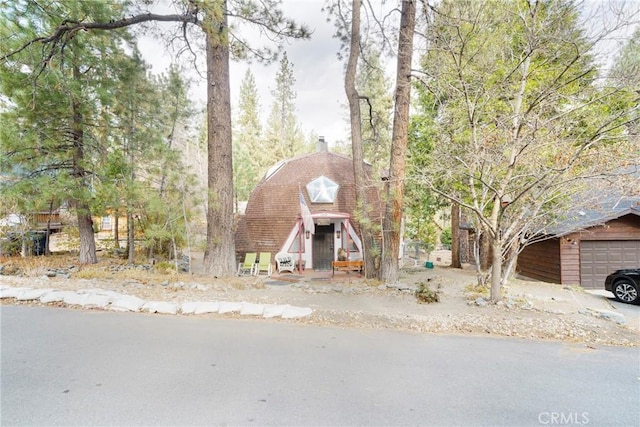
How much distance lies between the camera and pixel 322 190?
553 inches

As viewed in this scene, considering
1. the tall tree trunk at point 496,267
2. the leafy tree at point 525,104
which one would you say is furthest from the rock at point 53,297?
the tall tree trunk at point 496,267

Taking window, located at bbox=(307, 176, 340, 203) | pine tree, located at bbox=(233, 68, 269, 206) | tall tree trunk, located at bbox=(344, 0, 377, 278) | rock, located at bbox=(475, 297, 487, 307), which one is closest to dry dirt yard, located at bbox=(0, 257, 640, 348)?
rock, located at bbox=(475, 297, 487, 307)

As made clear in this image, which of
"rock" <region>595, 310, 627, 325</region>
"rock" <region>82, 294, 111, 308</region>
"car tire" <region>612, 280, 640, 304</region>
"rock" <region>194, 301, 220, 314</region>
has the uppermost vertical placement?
"rock" <region>82, 294, 111, 308</region>

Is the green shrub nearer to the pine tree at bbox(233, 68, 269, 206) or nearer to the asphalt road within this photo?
the asphalt road

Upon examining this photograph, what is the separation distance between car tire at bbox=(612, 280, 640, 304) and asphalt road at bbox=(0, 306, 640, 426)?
624cm

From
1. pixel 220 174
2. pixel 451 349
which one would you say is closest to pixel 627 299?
pixel 451 349

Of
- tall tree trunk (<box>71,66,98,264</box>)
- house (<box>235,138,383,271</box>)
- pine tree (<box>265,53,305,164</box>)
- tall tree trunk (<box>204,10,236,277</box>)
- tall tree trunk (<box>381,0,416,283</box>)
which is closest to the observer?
tall tree trunk (<box>381,0,416,283</box>)

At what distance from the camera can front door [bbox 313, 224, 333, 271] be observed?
45.0ft

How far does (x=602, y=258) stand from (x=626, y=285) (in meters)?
3.08

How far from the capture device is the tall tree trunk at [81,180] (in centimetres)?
973

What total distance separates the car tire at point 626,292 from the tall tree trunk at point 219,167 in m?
11.7

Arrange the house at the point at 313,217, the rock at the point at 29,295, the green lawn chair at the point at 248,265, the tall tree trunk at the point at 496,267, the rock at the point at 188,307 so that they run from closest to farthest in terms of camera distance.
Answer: the rock at the point at 188,307, the tall tree trunk at the point at 496,267, the rock at the point at 29,295, the green lawn chair at the point at 248,265, the house at the point at 313,217

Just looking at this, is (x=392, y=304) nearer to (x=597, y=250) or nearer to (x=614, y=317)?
(x=614, y=317)

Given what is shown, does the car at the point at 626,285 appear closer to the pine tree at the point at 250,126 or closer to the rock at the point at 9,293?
the rock at the point at 9,293
